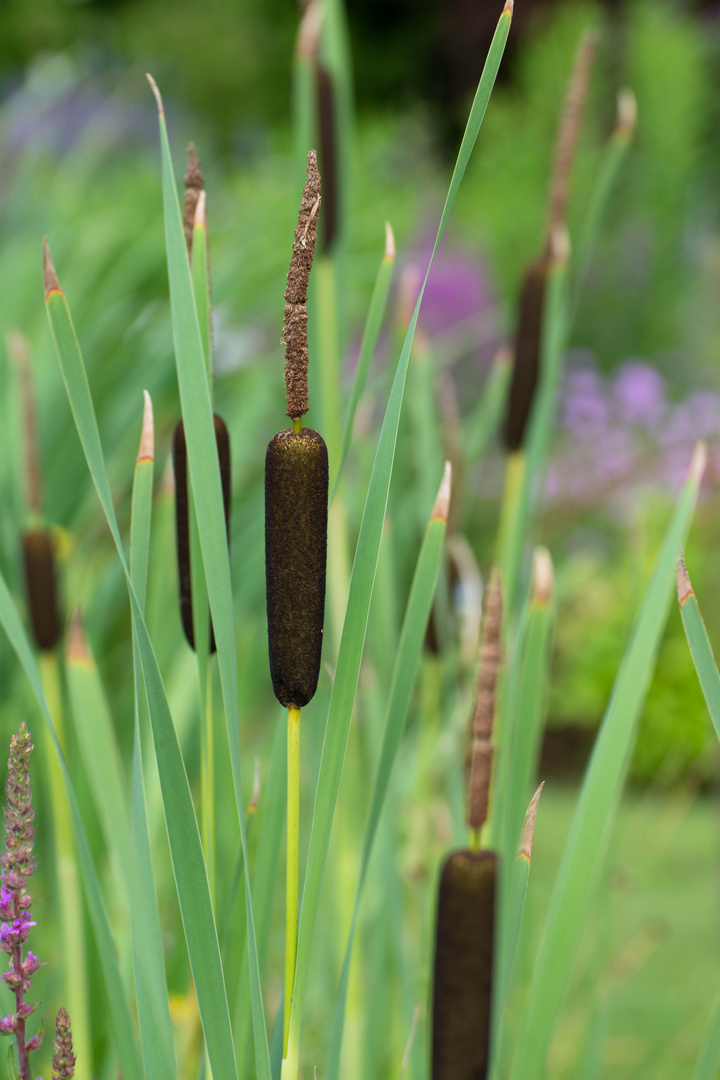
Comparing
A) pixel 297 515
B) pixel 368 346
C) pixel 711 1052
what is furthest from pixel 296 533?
pixel 711 1052

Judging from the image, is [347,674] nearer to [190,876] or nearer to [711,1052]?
[190,876]

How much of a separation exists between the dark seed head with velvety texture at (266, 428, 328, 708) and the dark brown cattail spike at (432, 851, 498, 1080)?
8 centimetres

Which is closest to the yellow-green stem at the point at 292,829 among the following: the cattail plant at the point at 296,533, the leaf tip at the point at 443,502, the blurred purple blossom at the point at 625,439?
the cattail plant at the point at 296,533

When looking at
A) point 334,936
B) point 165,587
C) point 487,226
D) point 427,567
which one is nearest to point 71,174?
point 165,587

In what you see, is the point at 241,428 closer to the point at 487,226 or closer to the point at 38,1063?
the point at 38,1063

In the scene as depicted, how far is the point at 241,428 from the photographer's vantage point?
1288 millimetres

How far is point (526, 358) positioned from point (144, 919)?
1.27 ft

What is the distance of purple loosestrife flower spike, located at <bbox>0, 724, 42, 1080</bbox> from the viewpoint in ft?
1.01

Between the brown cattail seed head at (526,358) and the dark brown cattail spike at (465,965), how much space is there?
0.32 m

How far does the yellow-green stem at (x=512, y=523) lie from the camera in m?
0.59

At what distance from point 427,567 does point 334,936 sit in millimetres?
414

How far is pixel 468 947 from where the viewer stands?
12.6 inches

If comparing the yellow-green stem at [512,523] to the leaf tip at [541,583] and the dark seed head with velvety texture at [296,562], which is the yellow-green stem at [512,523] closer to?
the leaf tip at [541,583]

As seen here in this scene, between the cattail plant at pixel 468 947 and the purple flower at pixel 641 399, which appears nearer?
the cattail plant at pixel 468 947
